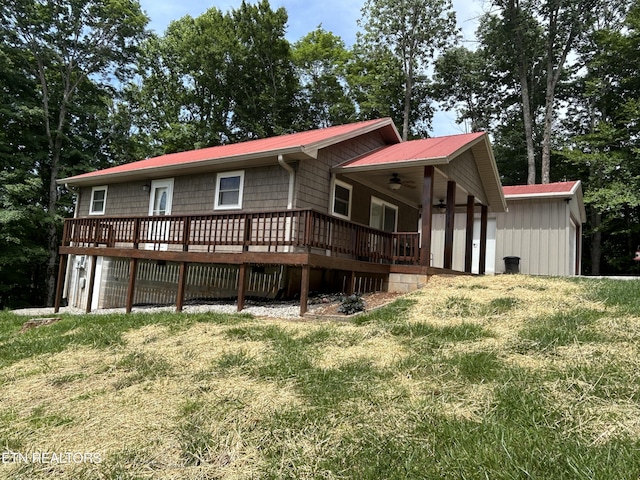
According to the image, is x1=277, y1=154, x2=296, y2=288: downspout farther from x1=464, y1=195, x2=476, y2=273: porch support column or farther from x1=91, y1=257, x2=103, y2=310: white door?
x1=91, y1=257, x2=103, y2=310: white door

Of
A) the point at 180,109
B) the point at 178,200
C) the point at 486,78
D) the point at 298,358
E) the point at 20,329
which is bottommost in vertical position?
the point at 20,329

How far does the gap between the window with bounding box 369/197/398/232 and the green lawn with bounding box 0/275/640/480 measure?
23.2 ft

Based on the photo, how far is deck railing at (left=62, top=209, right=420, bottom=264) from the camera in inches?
334

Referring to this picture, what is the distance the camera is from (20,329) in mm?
8156

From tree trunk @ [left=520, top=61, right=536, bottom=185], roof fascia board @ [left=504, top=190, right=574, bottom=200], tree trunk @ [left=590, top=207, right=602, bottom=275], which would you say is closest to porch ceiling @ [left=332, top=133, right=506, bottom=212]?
roof fascia board @ [left=504, top=190, right=574, bottom=200]

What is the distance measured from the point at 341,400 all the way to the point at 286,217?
6.16 metres

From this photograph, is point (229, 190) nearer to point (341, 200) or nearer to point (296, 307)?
point (341, 200)

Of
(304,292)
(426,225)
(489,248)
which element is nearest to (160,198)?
(304,292)

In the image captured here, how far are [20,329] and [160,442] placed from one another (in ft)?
22.3

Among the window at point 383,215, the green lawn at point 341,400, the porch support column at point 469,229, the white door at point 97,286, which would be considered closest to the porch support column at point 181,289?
the green lawn at point 341,400

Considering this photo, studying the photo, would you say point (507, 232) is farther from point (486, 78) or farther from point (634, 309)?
point (486, 78)

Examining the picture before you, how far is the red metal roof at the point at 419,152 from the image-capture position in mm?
9577

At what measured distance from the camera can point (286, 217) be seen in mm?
9266

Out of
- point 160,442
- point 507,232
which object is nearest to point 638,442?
point 160,442
